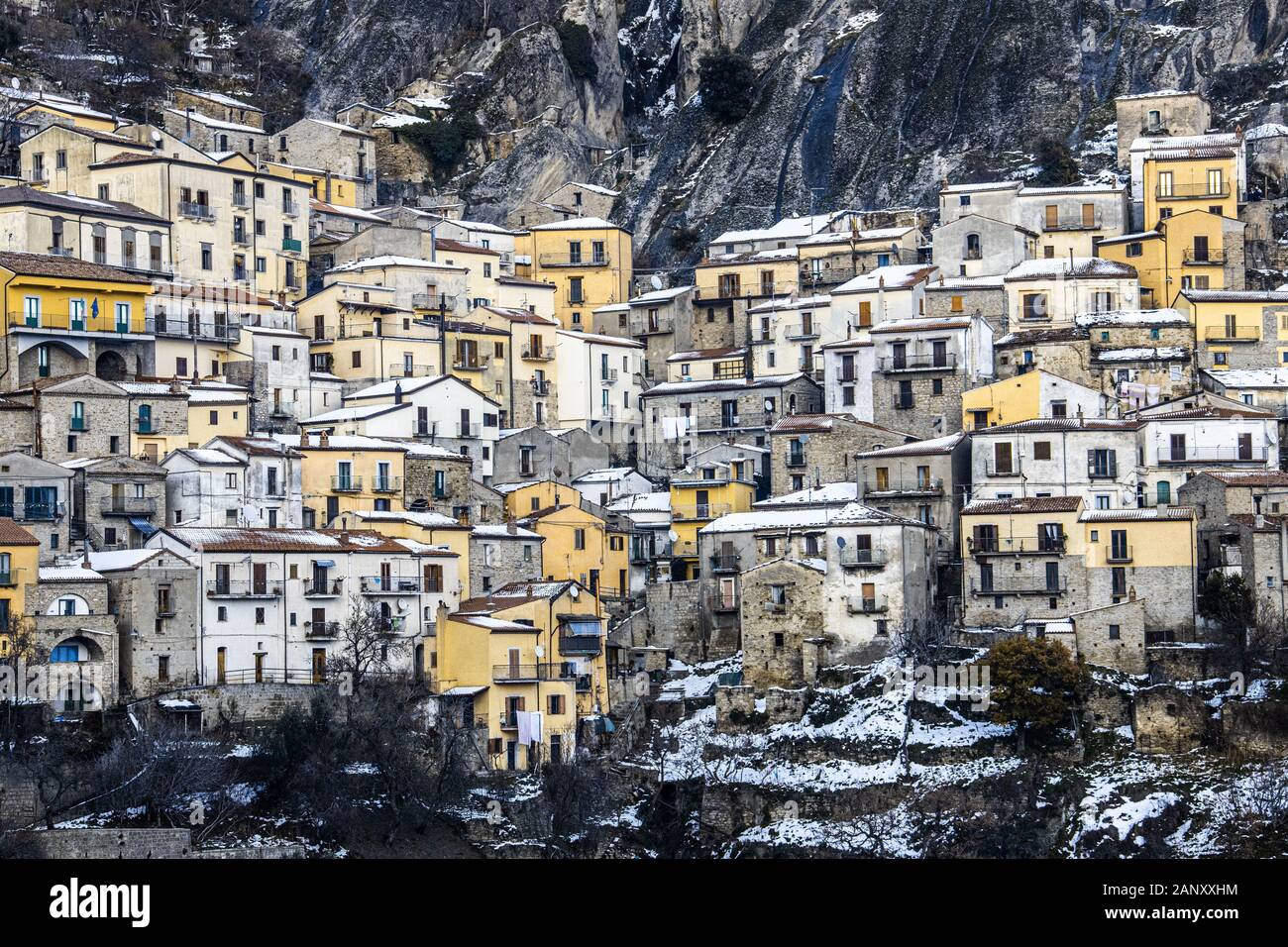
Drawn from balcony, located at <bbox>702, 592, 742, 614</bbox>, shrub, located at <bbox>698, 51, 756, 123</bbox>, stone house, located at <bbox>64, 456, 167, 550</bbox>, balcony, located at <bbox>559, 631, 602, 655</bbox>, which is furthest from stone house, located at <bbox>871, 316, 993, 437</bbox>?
shrub, located at <bbox>698, 51, 756, 123</bbox>

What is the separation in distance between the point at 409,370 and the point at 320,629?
67.3ft

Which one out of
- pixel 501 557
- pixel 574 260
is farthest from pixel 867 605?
pixel 574 260

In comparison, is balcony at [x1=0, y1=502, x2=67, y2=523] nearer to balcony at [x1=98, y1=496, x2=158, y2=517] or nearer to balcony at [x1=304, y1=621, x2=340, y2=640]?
balcony at [x1=98, y1=496, x2=158, y2=517]

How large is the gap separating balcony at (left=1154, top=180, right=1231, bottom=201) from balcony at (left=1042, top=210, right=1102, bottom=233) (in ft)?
7.74

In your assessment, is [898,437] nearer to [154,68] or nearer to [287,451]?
[287,451]

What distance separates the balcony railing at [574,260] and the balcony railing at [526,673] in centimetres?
Answer: 3205

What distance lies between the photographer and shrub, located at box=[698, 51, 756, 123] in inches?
4016

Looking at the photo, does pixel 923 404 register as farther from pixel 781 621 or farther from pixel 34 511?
pixel 34 511

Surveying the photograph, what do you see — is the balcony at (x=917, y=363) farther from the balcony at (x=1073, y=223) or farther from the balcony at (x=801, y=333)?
the balcony at (x=1073, y=223)

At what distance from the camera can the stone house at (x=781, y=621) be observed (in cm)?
5803

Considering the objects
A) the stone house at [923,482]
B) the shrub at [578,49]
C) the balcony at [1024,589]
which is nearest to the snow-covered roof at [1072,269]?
the stone house at [923,482]

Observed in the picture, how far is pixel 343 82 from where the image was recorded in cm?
10681

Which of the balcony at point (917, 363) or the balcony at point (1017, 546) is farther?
the balcony at point (917, 363)
